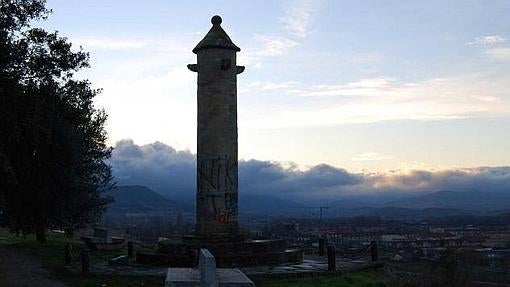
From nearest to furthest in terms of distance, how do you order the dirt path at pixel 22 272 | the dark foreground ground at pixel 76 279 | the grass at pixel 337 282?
the grass at pixel 337 282
the dark foreground ground at pixel 76 279
the dirt path at pixel 22 272

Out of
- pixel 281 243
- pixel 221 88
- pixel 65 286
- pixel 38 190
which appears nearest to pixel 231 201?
pixel 281 243

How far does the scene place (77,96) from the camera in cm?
2673

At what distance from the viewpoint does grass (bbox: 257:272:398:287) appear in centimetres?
1558

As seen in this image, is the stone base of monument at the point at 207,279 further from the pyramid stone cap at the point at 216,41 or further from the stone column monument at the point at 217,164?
the pyramid stone cap at the point at 216,41

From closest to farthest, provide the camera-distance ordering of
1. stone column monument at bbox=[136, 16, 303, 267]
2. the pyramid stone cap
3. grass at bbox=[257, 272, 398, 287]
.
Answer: grass at bbox=[257, 272, 398, 287]
stone column monument at bbox=[136, 16, 303, 267]
the pyramid stone cap

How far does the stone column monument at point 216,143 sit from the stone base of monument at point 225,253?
2.21 ft

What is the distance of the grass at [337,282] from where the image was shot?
15.6 metres

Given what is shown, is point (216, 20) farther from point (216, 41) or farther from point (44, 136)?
point (44, 136)

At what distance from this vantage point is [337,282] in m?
16.0

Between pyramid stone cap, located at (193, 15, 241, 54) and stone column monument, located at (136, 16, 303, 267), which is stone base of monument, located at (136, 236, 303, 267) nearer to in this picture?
stone column monument, located at (136, 16, 303, 267)

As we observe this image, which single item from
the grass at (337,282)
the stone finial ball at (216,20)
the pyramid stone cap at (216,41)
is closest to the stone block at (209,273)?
the grass at (337,282)

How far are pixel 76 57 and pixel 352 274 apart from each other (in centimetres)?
1157

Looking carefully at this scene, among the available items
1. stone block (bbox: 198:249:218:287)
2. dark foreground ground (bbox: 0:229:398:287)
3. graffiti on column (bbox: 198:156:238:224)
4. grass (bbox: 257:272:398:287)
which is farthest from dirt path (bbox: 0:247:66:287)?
stone block (bbox: 198:249:218:287)

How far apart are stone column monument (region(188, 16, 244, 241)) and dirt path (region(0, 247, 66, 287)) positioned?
498 centimetres
